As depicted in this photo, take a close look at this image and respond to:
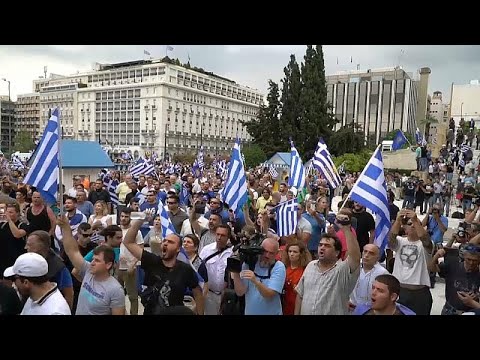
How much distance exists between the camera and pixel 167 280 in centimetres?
366

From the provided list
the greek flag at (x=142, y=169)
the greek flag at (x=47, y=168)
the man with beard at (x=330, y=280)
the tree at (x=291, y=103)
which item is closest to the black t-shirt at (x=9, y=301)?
the greek flag at (x=47, y=168)

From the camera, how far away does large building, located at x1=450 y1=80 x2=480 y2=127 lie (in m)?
75.7

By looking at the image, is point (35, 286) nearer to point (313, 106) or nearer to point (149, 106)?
point (313, 106)

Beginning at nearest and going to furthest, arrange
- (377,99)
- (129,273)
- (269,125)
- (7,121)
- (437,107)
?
(129,273), (269,125), (377,99), (7,121), (437,107)

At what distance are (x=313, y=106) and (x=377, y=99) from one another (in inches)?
3120

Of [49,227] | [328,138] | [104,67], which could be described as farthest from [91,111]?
[49,227]

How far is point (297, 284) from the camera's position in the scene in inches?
159

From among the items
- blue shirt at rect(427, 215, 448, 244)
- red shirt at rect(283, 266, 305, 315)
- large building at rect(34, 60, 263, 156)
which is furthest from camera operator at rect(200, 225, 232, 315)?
large building at rect(34, 60, 263, 156)

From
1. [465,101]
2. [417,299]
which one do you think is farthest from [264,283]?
[465,101]

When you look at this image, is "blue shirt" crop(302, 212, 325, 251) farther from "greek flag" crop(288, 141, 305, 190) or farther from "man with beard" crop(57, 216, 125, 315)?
"man with beard" crop(57, 216, 125, 315)
